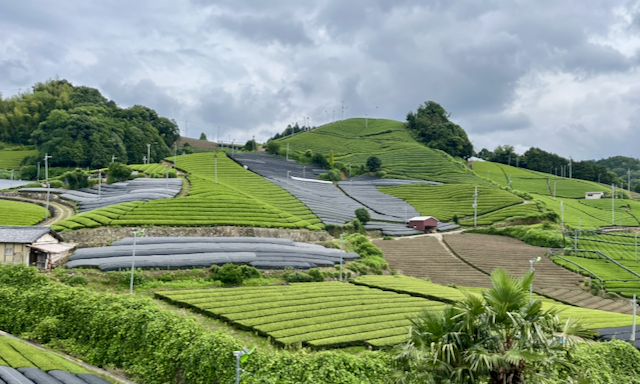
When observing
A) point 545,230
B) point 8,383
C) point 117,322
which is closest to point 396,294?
point 117,322

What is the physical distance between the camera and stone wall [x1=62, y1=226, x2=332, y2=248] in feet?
155

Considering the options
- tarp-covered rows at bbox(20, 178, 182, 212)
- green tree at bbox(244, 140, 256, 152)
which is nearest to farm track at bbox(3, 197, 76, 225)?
tarp-covered rows at bbox(20, 178, 182, 212)

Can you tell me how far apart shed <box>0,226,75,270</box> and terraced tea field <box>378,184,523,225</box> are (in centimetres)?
6672

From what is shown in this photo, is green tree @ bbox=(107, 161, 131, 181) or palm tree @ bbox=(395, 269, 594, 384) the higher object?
green tree @ bbox=(107, 161, 131, 181)

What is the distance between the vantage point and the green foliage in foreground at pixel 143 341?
19281 millimetres

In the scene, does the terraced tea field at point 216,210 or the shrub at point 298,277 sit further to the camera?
the terraced tea field at point 216,210

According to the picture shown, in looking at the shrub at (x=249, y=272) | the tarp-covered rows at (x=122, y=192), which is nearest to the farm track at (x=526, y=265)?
the shrub at (x=249, y=272)

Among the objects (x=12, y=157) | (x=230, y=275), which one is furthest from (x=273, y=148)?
(x=230, y=275)

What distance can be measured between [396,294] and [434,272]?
1936cm

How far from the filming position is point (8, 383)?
673 inches

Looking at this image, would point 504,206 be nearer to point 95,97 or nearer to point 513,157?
point 513,157

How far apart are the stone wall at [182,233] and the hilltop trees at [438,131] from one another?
97.6m

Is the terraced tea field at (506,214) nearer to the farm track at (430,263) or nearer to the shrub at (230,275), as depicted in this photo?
the farm track at (430,263)

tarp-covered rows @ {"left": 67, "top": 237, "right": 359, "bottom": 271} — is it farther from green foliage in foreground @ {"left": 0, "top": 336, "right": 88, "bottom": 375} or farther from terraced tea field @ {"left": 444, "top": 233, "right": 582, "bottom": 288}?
terraced tea field @ {"left": 444, "top": 233, "right": 582, "bottom": 288}
